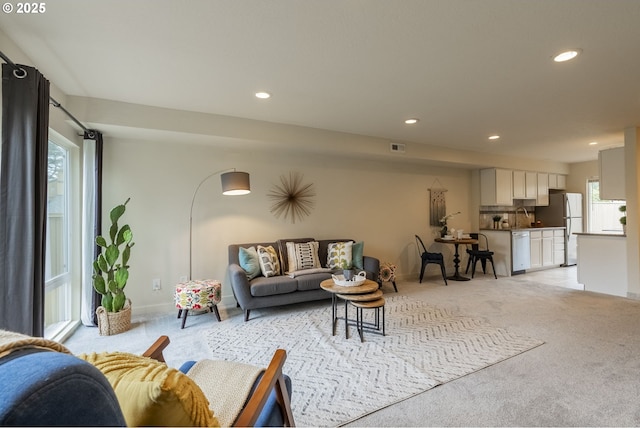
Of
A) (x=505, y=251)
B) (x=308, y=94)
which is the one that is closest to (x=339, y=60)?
(x=308, y=94)

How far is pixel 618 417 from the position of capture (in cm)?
178

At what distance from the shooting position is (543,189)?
6.84 m

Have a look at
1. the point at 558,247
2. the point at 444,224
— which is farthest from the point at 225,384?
the point at 558,247

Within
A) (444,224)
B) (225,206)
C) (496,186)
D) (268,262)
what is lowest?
(268,262)

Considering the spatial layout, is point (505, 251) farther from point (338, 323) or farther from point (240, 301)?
point (240, 301)

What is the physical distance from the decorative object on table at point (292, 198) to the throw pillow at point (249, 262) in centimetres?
84

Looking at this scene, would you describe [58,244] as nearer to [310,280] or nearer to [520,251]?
[310,280]

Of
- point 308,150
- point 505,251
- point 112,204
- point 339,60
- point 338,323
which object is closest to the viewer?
point 339,60

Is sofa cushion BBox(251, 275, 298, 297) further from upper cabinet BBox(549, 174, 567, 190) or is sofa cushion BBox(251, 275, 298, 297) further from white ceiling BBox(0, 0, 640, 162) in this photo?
upper cabinet BBox(549, 174, 567, 190)

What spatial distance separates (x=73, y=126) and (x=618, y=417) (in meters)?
4.94

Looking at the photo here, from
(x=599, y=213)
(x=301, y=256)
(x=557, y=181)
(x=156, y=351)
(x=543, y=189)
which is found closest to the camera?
(x=156, y=351)

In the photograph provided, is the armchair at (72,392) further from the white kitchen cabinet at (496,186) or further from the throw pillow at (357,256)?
the white kitchen cabinet at (496,186)

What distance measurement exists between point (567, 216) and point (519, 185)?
135 cm

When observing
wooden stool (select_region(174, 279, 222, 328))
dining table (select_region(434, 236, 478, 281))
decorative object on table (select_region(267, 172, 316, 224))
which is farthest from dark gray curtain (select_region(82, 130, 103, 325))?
dining table (select_region(434, 236, 478, 281))
